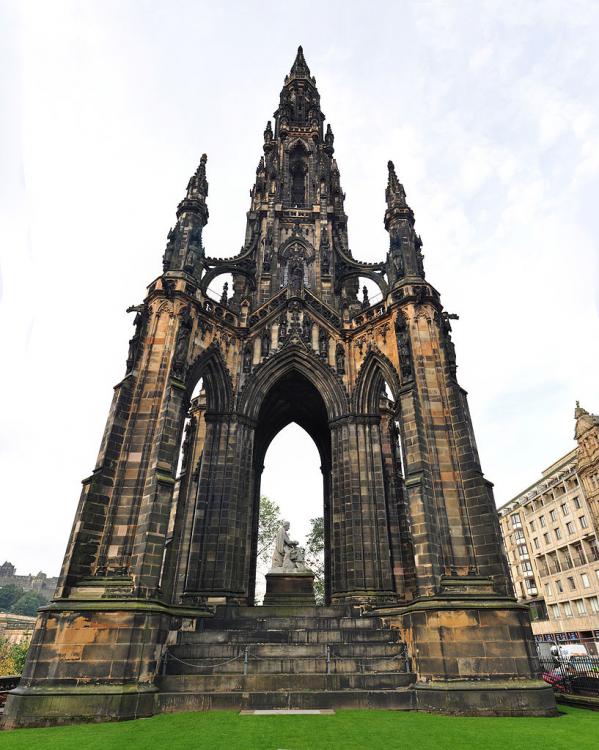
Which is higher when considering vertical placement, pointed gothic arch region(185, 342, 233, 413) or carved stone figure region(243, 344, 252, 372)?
carved stone figure region(243, 344, 252, 372)

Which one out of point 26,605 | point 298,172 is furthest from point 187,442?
point 26,605

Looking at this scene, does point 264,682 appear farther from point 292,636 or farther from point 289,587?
point 289,587

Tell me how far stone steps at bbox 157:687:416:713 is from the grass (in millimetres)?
454

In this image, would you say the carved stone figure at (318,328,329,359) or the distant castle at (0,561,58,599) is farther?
the distant castle at (0,561,58,599)

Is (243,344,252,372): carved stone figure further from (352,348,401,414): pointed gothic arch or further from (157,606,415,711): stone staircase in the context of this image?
(157,606,415,711): stone staircase

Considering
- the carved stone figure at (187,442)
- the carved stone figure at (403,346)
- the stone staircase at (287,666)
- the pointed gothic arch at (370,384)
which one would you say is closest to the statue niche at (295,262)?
the pointed gothic arch at (370,384)

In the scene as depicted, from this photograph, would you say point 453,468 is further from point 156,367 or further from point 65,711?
point 65,711

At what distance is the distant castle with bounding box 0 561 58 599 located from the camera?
11806 centimetres

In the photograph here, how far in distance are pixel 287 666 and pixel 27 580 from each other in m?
141

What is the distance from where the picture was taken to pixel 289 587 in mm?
15055

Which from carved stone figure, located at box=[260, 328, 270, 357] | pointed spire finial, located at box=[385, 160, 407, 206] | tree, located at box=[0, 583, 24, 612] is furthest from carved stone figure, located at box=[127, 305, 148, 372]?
tree, located at box=[0, 583, 24, 612]

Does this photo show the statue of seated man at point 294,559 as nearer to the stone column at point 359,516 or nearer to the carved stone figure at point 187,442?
the stone column at point 359,516

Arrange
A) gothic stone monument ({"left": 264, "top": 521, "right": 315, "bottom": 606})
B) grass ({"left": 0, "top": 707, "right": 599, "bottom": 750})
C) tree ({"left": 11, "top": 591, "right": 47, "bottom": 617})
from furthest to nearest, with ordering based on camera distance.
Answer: tree ({"left": 11, "top": 591, "right": 47, "bottom": 617})
gothic stone monument ({"left": 264, "top": 521, "right": 315, "bottom": 606})
grass ({"left": 0, "top": 707, "right": 599, "bottom": 750})

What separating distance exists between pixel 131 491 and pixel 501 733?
31.7 ft
